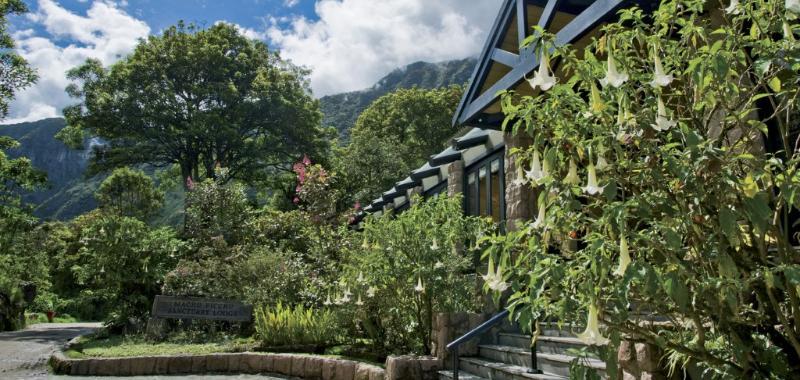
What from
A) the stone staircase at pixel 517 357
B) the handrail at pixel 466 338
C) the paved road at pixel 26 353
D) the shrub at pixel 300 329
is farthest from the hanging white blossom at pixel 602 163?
the paved road at pixel 26 353

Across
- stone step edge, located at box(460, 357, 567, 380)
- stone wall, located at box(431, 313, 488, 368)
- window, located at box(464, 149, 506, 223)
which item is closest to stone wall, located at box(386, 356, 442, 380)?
stone wall, located at box(431, 313, 488, 368)

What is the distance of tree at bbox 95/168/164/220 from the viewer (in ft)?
108

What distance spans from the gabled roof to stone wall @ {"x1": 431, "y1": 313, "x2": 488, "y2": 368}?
9.77 feet

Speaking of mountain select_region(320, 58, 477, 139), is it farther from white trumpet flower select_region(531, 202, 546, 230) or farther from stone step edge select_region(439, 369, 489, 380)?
white trumpet flower select_region(531, 202, 546, 230)

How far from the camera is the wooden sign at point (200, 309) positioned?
1177cm

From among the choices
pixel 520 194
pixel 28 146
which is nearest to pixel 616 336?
pixel 520 194

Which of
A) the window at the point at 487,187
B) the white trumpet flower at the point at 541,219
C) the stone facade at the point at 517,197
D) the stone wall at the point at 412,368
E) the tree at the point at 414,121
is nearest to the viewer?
the white trumpet flower at the point at 541,219

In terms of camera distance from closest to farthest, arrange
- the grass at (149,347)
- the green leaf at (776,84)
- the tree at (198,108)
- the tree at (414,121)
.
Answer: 1. the green leaf at (776,84)
2. the grass at (149,347)
3. the tree at (198,108)
4. the tree at (414,121)

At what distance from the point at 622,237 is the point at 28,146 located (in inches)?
5509

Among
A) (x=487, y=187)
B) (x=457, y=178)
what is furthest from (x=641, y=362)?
(x=457, y=178)

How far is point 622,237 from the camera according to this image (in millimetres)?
2484

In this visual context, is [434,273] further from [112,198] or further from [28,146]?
[28,146]

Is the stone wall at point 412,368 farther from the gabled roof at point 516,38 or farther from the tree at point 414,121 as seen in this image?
the tree at point 414,121

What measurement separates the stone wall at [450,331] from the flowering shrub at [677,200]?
399 centimetres
